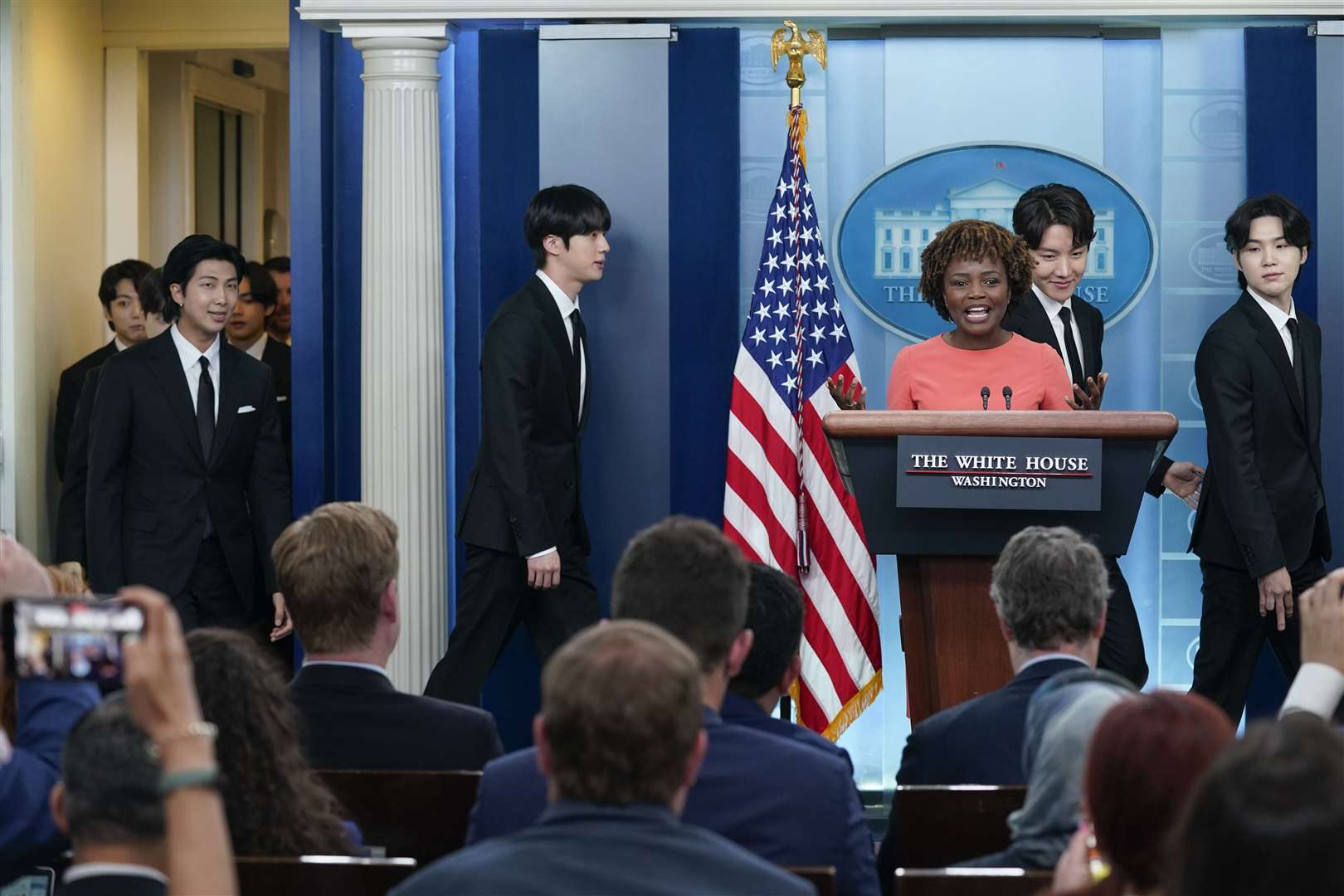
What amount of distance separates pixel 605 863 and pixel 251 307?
571cm

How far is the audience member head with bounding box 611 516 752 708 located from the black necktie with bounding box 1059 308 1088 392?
9.89 feet

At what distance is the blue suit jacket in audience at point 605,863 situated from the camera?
6.05 feet

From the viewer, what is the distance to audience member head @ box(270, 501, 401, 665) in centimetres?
328

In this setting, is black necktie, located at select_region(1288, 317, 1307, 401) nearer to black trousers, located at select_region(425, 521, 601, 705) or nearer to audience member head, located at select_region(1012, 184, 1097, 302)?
audience member head, located at select_region(1012, 184, 1097, 302)

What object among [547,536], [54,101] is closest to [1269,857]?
[547,536]

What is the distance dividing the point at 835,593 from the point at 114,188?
4.30m

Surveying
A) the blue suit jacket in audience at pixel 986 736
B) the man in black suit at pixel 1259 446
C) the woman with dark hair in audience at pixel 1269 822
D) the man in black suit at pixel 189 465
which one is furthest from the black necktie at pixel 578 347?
the woman with dark hair in audience at pixel 1269 822

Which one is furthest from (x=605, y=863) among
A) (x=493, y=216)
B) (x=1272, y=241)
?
(x=493, y=216)

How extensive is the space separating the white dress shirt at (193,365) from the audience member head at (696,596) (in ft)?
10.5

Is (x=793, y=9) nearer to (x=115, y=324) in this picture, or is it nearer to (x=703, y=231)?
(x=703, y=231)

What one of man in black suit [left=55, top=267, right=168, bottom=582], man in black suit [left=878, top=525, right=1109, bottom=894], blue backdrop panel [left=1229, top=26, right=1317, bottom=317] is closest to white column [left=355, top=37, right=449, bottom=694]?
man in black suit [left=55, top=267, right=168, bottom=582]

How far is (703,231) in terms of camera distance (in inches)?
246

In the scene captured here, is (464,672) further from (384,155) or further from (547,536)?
(384,155)

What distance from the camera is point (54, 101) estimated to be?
762 cm
